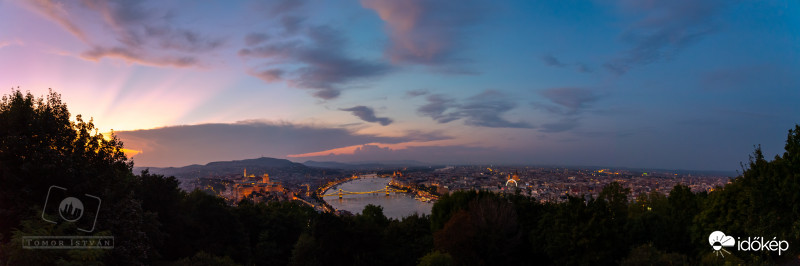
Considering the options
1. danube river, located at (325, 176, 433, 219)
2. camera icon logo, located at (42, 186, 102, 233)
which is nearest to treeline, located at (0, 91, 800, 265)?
camera icon logo, located at (42, 186, 102, 233)

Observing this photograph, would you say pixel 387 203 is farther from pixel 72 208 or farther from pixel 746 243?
pixel 72 208

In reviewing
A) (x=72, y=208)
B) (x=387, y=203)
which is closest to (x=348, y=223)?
(x=72, y=208)

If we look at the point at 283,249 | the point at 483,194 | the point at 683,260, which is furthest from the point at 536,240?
the point at 283,249

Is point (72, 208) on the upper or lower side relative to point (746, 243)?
upper

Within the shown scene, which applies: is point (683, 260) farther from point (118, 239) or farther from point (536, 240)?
point (118, 239)

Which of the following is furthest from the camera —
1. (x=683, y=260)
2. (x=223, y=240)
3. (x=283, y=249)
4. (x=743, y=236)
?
(x=283, y=249)

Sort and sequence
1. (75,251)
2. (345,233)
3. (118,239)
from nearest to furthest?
(75,251) → (118,239) → (345,233)

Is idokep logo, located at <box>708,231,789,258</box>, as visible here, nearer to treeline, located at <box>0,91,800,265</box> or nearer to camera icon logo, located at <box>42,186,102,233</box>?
treeline, located at <box>0,91,800,265</box>
